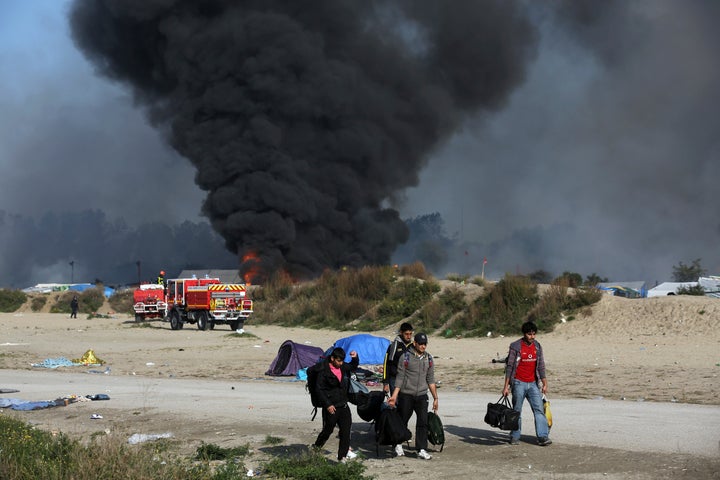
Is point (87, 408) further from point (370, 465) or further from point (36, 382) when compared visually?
point (370, 465)

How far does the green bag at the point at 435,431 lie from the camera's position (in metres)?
9.47

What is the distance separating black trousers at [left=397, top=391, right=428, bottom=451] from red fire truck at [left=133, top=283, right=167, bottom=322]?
32.5 metres

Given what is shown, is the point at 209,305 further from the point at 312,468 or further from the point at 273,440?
the point at 312,468

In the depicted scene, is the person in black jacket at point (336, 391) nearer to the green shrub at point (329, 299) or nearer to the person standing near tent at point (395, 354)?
the person standing near tent at point (395, 354)

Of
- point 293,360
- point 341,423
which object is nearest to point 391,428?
point 341,423

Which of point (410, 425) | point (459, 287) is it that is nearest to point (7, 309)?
point (459, 287)

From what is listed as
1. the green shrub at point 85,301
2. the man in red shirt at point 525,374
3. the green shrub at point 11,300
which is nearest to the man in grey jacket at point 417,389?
the man in red shirt at point 525,374

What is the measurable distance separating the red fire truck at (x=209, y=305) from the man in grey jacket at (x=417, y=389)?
27046 millimetres

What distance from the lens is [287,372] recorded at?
19.2 metres

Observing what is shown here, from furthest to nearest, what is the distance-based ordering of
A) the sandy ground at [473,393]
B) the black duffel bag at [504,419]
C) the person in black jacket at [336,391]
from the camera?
the black duffel bag at [504,419]
the sandy ground at [473,393]
the person in black jacket at [336,391]

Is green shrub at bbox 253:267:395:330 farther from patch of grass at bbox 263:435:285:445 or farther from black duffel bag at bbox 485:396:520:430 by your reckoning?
black duffel bag at bbox 485:396:520:430

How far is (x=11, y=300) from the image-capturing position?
2574 inches

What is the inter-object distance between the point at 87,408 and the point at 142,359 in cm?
1074

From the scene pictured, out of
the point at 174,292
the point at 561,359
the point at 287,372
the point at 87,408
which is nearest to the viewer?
the point at 87,408
